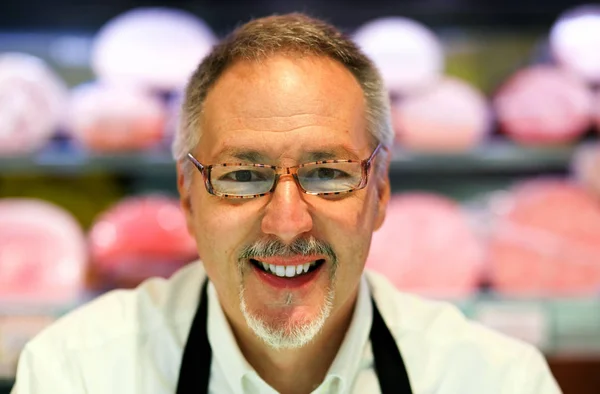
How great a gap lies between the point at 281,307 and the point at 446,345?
1.40ft

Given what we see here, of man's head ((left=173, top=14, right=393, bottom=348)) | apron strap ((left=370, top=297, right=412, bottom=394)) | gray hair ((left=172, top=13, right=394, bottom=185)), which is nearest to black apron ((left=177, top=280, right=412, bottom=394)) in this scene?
apron strap ((left=370, top=297, right=412, bottom=394))

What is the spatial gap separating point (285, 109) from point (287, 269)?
1.01 ft

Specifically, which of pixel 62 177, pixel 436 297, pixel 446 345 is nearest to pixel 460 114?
pixel 436 297

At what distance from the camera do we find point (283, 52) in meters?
1.38

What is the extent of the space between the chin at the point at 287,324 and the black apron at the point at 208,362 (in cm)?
20

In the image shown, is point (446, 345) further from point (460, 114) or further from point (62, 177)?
point (62, 177)

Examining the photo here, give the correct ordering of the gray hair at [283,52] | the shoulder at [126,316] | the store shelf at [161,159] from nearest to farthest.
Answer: the gray hair at [283,52] < the shoulder at [126,316] < the store shelf at [161,159]

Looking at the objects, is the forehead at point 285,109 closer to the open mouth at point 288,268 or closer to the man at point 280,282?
the man at point 280,282

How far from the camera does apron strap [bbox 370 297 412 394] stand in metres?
1.46

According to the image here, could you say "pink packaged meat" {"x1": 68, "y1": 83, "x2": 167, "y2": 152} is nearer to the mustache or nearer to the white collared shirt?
the white collared shirt

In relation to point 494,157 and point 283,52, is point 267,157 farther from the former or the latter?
point 494,157

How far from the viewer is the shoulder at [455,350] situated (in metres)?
1.50

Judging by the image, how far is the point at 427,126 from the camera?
7.43ft

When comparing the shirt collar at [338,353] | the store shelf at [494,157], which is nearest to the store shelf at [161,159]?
the store shelf at [494,157]
